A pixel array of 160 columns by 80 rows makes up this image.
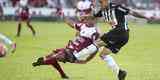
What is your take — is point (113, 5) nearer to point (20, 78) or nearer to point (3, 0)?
point (20, 78)

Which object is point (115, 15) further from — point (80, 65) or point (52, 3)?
point (52, 3)

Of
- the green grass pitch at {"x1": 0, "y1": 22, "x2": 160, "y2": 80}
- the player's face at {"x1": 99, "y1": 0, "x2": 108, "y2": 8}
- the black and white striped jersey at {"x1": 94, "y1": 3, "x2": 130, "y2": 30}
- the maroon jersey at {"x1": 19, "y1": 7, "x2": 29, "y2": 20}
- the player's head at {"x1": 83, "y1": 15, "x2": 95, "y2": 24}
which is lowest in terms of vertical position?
the maroon jersey at {"x1": 19, "y1": 7, "x2": 29, "y2": 20}

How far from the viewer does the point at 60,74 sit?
16.1 metres

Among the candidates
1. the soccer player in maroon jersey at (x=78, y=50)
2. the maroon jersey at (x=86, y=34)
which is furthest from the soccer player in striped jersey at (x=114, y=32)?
the maroon jersey at (x=86, y=34)

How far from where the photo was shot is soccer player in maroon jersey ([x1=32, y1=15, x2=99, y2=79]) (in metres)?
Answer: 15.3

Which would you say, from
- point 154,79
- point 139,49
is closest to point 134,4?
point 139,49

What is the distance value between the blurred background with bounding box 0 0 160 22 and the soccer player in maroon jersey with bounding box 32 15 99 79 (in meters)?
29.8

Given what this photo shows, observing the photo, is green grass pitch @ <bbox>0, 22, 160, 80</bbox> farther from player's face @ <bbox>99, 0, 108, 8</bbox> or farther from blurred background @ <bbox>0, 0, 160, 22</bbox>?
blurred background @ <bbox>0, 0, 160, 22</bbox>

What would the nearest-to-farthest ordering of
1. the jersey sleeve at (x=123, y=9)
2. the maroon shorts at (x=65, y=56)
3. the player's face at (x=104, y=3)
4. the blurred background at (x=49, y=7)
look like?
the jersey sleeve at (x=123, y=9) < the player's face at (x=104, y=3) < the maroon shorts at (x=65, y=56) < the blurred background at (x=49, y=7)

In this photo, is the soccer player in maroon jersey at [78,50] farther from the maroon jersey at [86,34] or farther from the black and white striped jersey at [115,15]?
the black and white striped jersey at [115,15]

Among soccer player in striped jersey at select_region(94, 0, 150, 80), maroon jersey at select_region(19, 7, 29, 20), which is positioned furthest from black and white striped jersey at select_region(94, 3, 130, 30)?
maroon jersey at select_region(19, 7, 29, 20)

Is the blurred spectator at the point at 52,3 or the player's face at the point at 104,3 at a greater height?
the player's face at the point at 104,3

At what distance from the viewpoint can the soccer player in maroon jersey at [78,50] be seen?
15.3 m

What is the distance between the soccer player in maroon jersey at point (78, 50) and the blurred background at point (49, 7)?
97.7 feet
